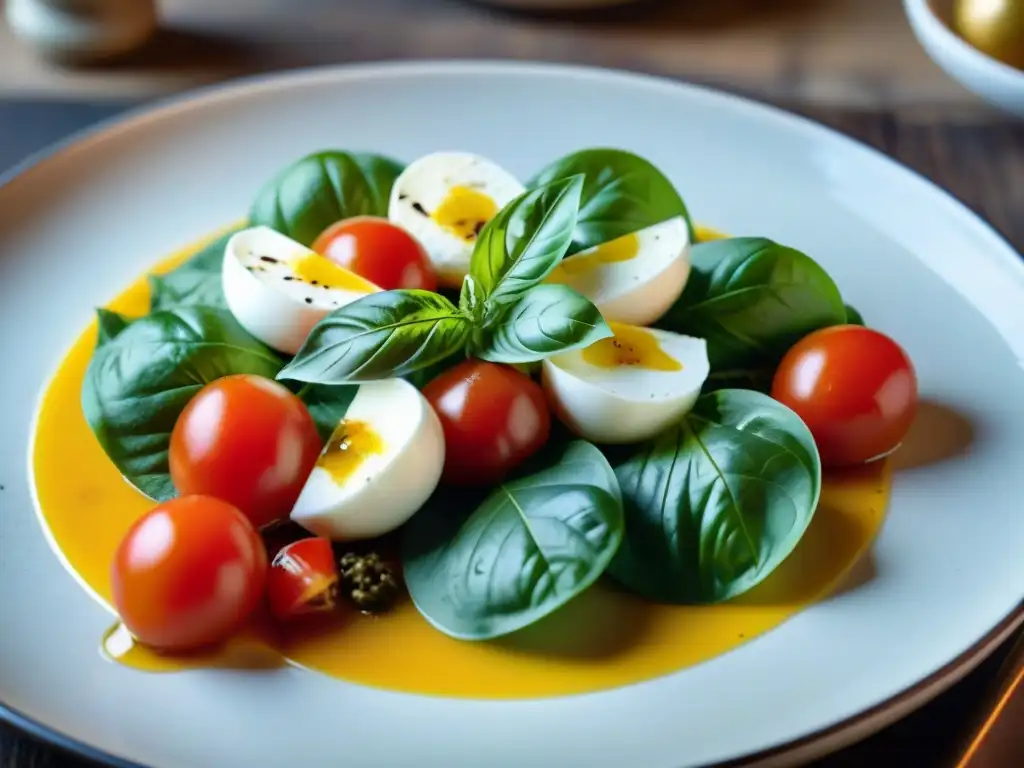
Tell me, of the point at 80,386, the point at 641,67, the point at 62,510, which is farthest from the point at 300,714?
the point at 641,67

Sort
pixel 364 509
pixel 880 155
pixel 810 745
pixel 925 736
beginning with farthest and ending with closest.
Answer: pixel 880 155 < pixel 364 509 < pixel 925 736 < pixel 810 745

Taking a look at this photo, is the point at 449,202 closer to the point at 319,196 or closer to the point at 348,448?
the point at 319,196

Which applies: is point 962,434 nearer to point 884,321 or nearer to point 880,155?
point 884,321

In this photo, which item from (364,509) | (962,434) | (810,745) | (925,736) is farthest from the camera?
(962,434)

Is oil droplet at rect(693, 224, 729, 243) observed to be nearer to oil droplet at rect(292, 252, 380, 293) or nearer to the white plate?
the white plate

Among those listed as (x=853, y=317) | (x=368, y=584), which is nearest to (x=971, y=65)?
(x=853, y=317)

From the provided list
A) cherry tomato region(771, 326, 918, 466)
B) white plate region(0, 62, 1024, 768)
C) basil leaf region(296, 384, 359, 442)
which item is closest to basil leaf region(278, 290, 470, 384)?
basil leaf region(296, 384, 359, 442)

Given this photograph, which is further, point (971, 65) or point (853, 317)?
point (971, 65)
